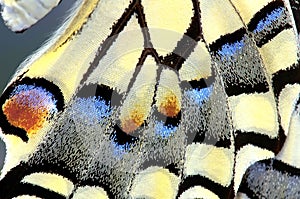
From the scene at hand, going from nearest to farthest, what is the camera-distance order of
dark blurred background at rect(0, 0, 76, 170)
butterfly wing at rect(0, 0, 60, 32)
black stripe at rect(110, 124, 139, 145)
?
1. butterfly wing at rect(0, 0, 60, 32)
2. black stripe at rect(110, 124, 139, 145)
3. dark blurred background at rect(0, 0, 76, 170)

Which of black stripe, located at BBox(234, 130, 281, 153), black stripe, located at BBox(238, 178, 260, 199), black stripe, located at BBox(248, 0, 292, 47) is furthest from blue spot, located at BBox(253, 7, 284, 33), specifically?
black stripe, located at BBox(238, 178, 260, 199)

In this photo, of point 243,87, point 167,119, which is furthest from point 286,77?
point 167,119

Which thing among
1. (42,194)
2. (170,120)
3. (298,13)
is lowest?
(42,194)

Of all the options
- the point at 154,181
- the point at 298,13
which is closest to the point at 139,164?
the point at 154,181

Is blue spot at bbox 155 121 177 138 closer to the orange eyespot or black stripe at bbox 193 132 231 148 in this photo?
black stripe at bbox 193 132 231 148

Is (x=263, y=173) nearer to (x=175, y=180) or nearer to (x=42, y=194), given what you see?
(x=175, y=180)
